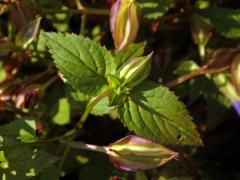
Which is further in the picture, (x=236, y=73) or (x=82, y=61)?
(x=236, y=73)

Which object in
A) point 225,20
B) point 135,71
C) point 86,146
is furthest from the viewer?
point 225,20

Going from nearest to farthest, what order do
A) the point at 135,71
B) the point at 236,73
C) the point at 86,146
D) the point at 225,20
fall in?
the point at 135,71 → the point at 86,146 → the point at 236,73 → the point at 225,20

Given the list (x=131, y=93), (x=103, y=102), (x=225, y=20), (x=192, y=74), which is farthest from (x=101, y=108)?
(x=225, y=20)

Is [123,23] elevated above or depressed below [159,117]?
above

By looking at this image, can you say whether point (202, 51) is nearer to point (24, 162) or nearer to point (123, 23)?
point (123, 23)

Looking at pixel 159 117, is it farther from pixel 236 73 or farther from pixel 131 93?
pixel 236 73

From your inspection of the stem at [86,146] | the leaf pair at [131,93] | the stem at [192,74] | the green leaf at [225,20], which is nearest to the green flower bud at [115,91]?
the leaf pair at [131,93]
